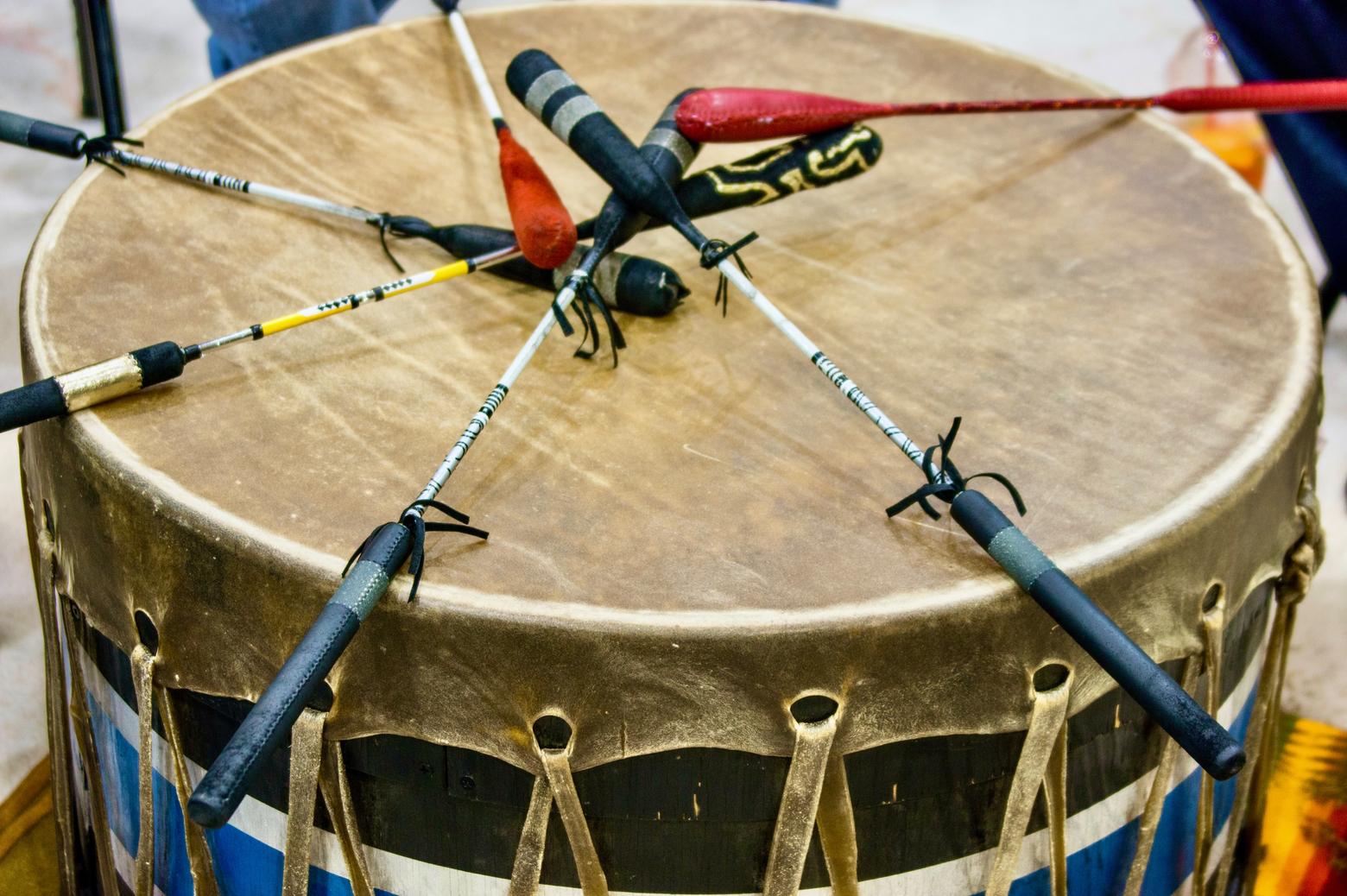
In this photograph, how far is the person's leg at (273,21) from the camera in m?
1.78

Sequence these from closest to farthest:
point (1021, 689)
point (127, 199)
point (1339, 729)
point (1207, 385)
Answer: point (1021, 689)
point (1207, 385)
point (127, 199)
point (1339, 729)

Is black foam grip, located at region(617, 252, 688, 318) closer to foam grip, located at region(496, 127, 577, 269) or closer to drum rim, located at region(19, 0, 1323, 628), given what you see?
foam grip, located at region(496, 127, 577, 269)

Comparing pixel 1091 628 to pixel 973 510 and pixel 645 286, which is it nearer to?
pixel 973 510

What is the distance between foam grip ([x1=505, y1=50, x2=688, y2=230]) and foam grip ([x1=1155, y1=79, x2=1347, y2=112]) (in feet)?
1.67

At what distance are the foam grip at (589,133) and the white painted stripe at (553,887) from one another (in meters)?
0.47

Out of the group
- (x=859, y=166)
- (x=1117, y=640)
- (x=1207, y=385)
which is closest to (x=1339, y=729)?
(x=1207, y=385)

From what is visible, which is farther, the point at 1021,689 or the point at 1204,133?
the point at 1204,133

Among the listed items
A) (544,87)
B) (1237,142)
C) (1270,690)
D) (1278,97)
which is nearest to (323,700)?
(544,87)

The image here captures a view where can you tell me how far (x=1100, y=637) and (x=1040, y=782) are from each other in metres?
0.17

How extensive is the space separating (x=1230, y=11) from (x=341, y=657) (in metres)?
1.36

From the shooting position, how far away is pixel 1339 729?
155cm

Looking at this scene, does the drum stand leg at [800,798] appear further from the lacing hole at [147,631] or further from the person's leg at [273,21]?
the person's leg at [273,21]

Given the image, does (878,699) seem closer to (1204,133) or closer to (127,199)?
(127,199)

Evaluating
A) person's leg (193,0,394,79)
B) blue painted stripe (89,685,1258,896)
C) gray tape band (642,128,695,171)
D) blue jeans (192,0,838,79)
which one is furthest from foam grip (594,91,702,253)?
person's leg (193,0,394,79)
